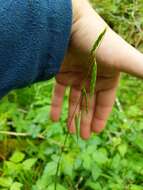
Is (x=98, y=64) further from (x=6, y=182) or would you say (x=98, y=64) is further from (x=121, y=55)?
(x=6, y=182)

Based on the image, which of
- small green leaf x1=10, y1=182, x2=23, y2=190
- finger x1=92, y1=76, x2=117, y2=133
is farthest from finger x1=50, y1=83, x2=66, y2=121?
small green leaf x1=10, y1=182, x2=23, y2=190

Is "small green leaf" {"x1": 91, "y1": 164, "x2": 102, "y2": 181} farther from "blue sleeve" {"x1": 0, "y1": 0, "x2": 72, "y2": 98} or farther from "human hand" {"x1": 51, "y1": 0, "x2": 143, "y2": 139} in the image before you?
"blue sleeve" {"x1": 0, "y1": 0, "x2": 72, "y2": 98}

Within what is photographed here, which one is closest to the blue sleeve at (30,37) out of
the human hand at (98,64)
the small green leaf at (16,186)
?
the human hand at (98,64)

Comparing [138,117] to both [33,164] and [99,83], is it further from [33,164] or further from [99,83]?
[99,83]

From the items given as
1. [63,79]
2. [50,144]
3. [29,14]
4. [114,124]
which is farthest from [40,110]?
[29,14]

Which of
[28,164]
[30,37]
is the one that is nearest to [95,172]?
[28,164]

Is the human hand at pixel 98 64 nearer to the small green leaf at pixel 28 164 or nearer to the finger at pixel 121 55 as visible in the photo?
the finger at pixel 121 55

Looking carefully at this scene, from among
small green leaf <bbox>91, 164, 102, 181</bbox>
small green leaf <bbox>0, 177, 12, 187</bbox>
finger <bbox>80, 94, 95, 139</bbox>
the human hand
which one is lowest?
small green leaf <bbox>0, 177, 12, 187</bbox>
